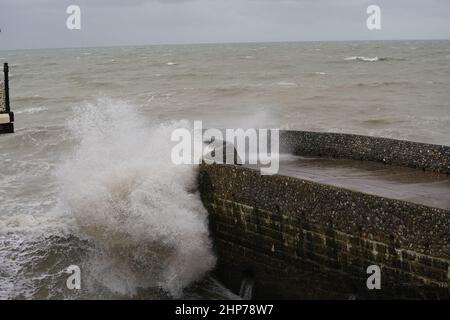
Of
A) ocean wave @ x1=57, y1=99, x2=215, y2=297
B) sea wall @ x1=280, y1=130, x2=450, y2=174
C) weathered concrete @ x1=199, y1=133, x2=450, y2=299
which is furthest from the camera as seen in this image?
sea wall @ x1=280, y1=130, x2=450, y2=174

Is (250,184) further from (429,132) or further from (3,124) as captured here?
(429,132)

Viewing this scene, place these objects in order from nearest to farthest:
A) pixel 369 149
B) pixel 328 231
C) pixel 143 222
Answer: pixel 328 231 → pixel 143 222 → pixel 369 149

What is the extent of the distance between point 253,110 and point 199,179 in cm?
2193

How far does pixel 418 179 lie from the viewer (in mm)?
8812

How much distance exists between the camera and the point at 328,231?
24.1 ft

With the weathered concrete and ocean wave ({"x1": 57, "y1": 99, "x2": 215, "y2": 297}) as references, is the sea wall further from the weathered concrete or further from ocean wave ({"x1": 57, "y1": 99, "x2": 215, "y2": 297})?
ocean wave ({"x1": 57, "y1": 99, "x2": 215, "y2": 297})

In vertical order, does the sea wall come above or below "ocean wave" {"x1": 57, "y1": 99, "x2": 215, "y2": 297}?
above

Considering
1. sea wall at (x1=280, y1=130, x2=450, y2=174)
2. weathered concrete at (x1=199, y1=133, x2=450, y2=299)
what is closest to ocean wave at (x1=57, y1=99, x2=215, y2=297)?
weathered concrete at (x1=199, y1=133, x2=450, y2=299)

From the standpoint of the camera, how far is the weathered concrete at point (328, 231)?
646cm

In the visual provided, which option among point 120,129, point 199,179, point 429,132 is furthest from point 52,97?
point 199,179

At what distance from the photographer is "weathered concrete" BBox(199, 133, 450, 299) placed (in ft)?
21.2

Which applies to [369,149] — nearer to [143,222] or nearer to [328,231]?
[328,231]

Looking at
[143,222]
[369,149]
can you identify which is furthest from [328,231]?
[369,149]

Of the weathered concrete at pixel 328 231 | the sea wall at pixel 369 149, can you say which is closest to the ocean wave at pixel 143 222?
the weathered concrete at pixel 328 231
